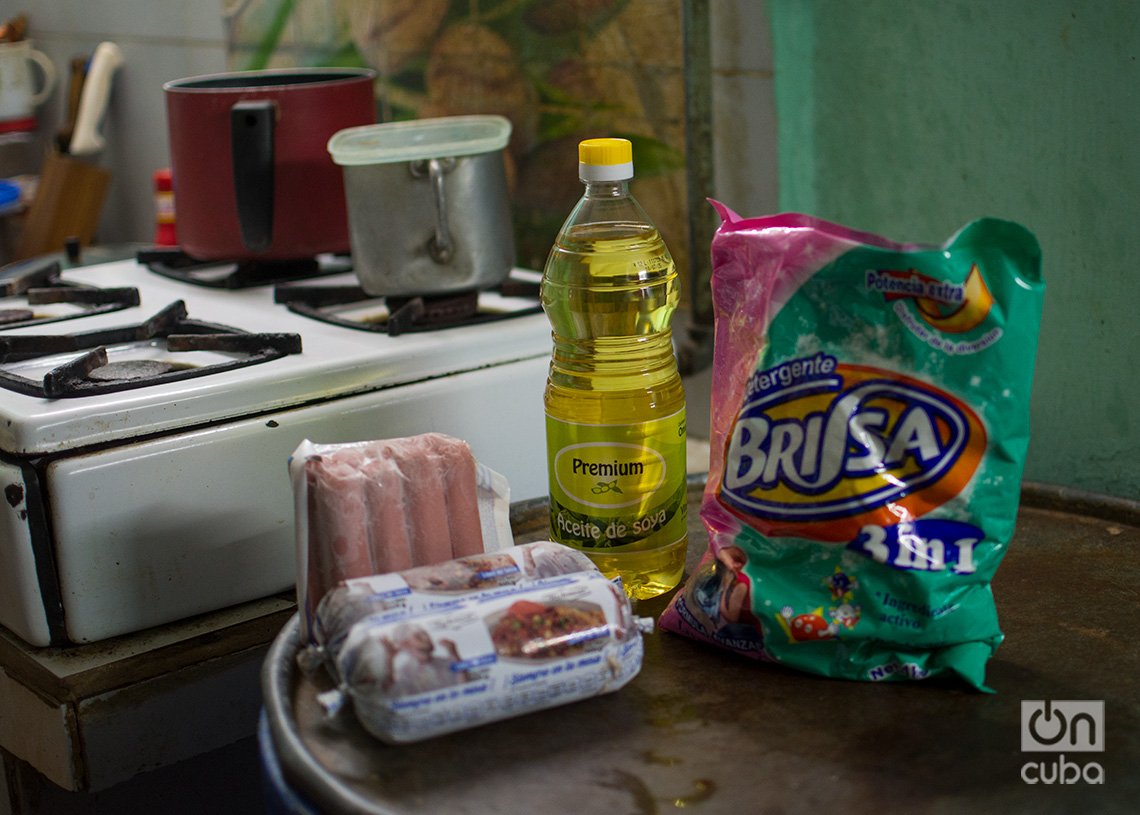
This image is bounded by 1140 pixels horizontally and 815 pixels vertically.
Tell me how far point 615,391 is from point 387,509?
20 cm

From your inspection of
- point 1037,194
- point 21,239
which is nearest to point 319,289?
point 1037,194

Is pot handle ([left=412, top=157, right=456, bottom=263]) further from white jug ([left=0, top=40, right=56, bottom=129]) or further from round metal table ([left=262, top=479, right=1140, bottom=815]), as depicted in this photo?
white jug ([left=0, top=40, right=56, bottom=129])

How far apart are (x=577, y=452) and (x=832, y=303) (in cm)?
23

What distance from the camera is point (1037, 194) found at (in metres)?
1.26

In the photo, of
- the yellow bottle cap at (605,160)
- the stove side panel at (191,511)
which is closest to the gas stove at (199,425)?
the stove side panel at (191,511)

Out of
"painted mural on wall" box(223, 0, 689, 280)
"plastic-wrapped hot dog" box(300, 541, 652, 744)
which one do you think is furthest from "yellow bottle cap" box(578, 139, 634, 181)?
"painted mural on wall" box(223, 0, 689, 280)

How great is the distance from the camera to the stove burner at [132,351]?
1.02 metres

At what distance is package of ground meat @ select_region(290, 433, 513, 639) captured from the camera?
2.75ft

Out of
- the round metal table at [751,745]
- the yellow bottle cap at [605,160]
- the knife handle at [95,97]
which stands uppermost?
the knife handle at [95,97]

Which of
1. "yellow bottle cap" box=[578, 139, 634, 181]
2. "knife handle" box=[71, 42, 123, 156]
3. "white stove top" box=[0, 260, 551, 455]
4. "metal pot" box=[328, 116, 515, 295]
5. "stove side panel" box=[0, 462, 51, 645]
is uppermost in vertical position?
"knife handle" box=[71, 42, 123, 156]

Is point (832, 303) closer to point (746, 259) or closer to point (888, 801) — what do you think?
point (746, 259)

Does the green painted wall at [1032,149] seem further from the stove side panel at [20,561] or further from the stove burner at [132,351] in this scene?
the stove side panel at [20,561]

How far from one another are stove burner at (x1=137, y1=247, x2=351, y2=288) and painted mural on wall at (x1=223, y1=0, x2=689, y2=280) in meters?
0.44

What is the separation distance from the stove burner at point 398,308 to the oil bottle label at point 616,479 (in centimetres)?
33
